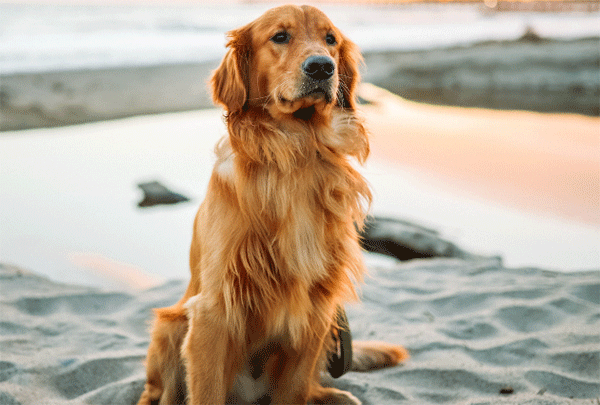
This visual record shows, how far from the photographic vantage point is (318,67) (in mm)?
2191

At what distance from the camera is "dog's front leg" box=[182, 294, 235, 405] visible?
84.0 inches

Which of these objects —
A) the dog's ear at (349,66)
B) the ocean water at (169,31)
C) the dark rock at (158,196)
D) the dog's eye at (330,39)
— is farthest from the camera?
the ocean water at (169,31)

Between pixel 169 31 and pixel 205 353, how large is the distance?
20.3 meters

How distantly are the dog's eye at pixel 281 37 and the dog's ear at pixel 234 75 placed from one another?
0.15 meters

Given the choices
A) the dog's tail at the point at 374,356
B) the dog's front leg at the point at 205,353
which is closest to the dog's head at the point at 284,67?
the dog's front leg at the point at 205,353

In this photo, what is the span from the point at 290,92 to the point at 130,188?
3.76 metres

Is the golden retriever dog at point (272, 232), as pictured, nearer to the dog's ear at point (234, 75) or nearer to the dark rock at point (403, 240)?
the dog's ear at point (234, 75)

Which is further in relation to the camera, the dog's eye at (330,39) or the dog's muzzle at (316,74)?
the dog's eye at (330,39)

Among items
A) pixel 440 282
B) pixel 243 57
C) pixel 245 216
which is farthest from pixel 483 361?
pixel 243 57

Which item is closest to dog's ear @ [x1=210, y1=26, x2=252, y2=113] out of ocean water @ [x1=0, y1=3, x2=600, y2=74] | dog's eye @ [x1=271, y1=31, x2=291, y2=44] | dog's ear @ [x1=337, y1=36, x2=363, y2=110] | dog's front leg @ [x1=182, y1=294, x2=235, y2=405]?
dog's eye @ [x1=271, y1=31, x2=291, y2=44]

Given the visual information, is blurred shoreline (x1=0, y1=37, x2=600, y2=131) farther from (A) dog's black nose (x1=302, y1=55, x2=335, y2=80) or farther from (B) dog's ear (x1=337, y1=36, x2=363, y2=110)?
(A) dog's black nose (x1=302, y1=55, x2=335, y2=80)

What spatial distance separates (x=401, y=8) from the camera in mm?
35344

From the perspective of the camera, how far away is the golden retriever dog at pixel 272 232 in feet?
7.06

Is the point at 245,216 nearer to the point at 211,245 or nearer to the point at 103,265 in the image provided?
the point at 211,245
